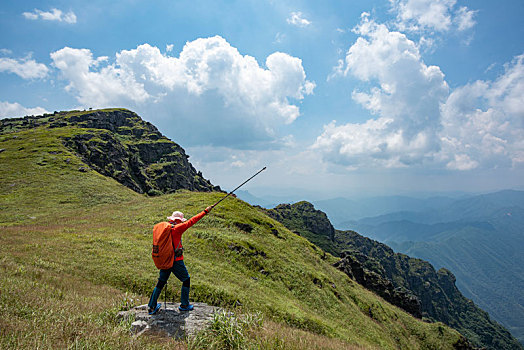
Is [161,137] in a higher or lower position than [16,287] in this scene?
higher

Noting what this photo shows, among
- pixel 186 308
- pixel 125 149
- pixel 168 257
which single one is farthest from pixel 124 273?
pixel 125 149

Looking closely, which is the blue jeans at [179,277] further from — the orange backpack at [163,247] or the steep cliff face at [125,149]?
the steep cliff face at [125,149]

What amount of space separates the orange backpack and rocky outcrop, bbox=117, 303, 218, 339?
175cm

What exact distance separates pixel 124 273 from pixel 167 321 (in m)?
10.2

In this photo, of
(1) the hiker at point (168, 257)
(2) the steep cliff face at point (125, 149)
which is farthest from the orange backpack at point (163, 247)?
(2) the steep cliff face at point (125, 149)

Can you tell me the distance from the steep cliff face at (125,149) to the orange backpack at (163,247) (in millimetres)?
87187

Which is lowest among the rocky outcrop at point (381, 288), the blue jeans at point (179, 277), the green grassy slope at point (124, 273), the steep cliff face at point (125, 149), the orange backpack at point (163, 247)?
the rocky outcrop at point (381, 288)

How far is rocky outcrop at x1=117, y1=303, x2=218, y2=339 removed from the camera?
26.8ft

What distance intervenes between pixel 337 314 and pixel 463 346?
35791 millimetres

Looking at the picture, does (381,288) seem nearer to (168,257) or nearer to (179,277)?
(179,277)

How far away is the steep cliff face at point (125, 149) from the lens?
93.8 m

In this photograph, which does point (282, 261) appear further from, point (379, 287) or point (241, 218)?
point (379, 287)

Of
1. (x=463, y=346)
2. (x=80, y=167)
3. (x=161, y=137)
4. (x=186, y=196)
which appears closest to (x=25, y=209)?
(x=186, y=196)

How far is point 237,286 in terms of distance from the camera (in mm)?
21328
